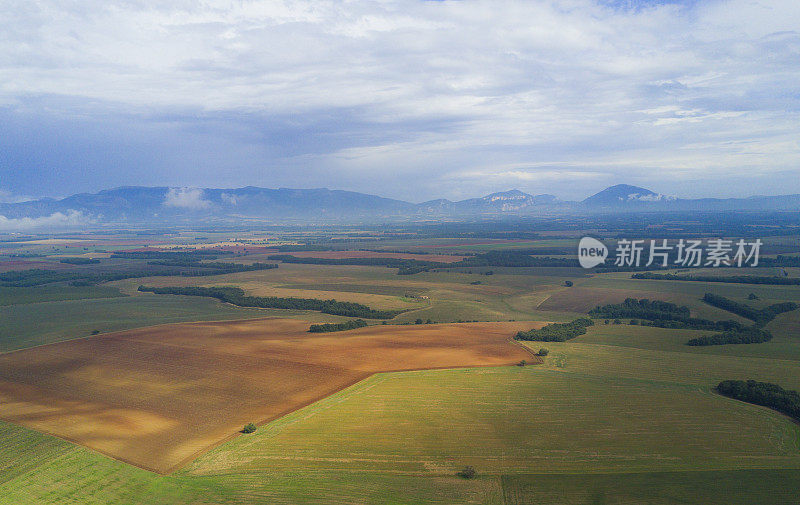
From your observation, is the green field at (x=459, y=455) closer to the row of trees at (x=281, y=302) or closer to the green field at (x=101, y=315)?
the green field at (x=101, y=315)

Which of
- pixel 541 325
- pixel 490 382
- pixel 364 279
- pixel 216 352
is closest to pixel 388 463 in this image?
pixel 490 382

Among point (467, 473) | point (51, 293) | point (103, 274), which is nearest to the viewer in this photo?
point (467, 473)

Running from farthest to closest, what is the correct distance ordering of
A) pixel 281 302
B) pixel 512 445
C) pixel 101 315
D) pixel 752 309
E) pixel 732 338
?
pixel 281 302
pixel 101 315
pixel 752 309
pixel 732 338
pixel 512 445

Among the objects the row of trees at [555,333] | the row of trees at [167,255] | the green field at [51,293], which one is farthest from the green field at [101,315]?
the row of trees at [167,255]

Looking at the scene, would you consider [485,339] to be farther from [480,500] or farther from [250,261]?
[250,261]

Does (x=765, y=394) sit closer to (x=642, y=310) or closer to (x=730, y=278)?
(x=642, y=310)

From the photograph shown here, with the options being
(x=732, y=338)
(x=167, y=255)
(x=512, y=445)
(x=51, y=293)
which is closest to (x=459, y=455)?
(x=512, y=445)
